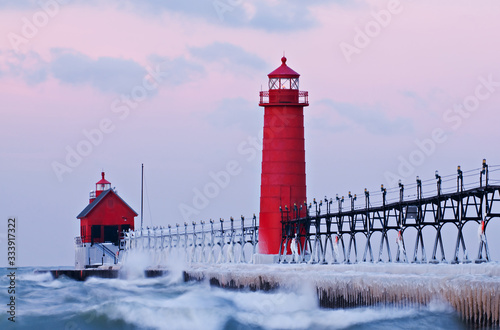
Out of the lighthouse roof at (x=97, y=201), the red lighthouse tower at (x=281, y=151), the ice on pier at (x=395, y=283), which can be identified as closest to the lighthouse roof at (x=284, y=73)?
the red lighthouse tower at (x=281, y=151)

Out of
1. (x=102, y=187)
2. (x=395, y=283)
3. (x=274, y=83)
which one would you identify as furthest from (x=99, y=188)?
(x=395, y=283)

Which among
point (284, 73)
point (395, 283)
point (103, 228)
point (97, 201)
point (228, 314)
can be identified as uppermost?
point (284, 73)

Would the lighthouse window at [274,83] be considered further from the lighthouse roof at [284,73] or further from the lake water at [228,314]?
the lake water at [228,314]

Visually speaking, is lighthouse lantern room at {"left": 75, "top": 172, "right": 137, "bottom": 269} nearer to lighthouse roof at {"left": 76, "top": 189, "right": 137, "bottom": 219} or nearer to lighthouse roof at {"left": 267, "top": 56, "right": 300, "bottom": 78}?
lighthouse roof at {"left": 76, "top": 189, "right": 137, "bottom": 219}

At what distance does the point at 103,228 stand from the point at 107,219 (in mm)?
787

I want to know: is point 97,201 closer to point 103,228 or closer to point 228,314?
point 103,228

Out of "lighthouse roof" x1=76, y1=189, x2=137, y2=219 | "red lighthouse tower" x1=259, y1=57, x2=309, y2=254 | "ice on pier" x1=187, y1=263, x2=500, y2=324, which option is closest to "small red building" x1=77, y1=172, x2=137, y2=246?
"lighthouse roof" x1=76, y1=189, x2=137, y2=219

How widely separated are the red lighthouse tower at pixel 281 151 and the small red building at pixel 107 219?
1139 inches

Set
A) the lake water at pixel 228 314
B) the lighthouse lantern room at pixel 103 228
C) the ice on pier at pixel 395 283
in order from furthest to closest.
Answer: the lighthouse lantern room at pixel 103 228
the lake water at pixel 228 314
the ice on pier at pixel 395 283

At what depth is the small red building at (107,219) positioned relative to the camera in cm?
7800

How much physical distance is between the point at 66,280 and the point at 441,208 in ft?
145

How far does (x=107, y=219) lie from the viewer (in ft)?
257

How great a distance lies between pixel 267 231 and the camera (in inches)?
2042

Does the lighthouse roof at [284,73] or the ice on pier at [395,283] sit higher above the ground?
the lighthouse roof at [284,73]
